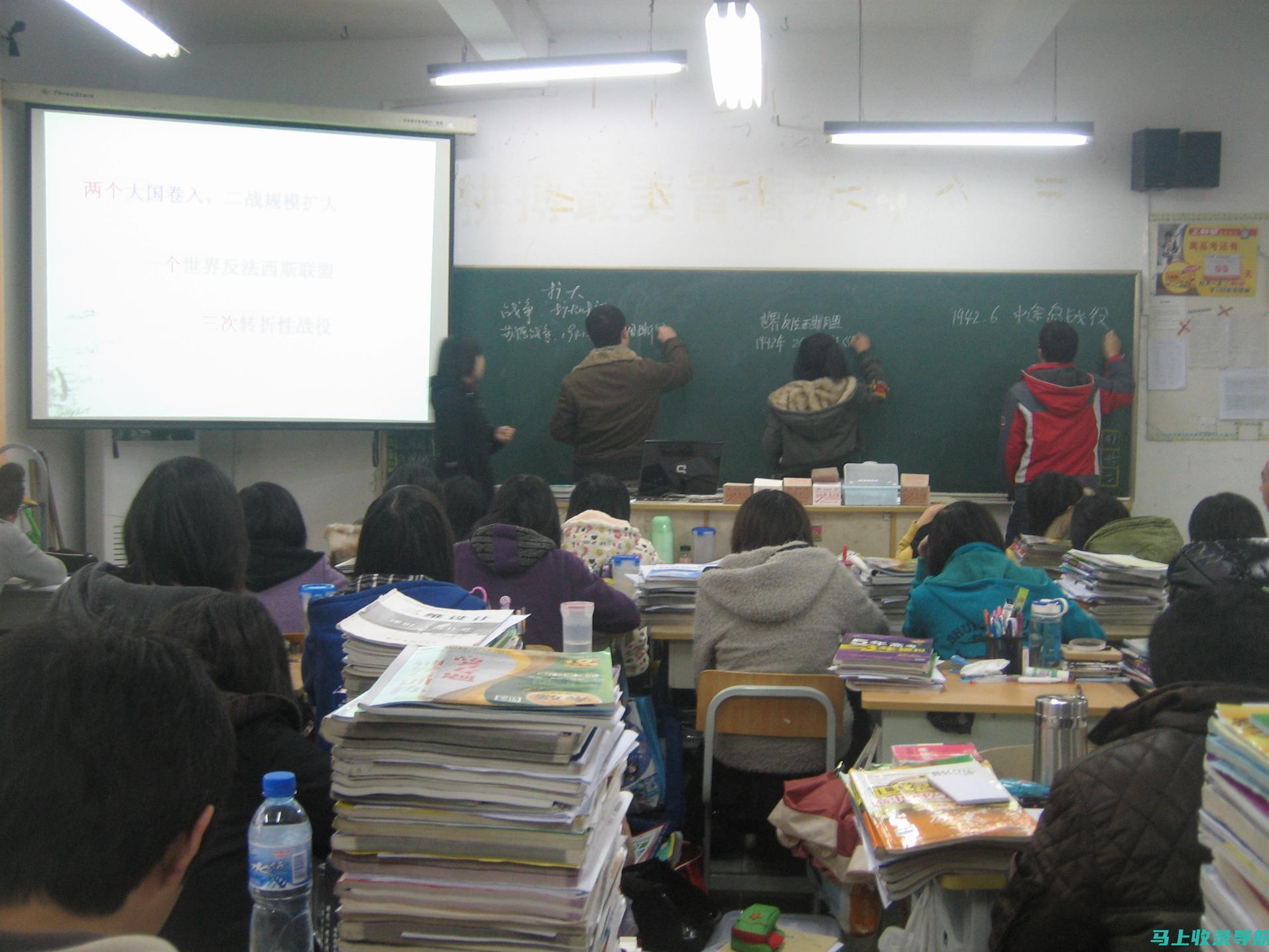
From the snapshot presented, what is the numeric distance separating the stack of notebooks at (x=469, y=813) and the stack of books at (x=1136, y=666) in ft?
6.84

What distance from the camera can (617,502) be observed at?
4.39 meters

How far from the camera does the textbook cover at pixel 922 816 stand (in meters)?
1.64

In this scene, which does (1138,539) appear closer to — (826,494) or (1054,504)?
(1054,504)

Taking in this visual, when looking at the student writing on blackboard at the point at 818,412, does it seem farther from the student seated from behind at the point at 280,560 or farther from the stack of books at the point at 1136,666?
the student seated from behind at the point at 280,560

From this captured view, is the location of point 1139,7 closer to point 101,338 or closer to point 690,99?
point 690,99

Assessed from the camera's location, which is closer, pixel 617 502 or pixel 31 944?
pixel 31 944

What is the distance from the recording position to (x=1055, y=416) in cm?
603

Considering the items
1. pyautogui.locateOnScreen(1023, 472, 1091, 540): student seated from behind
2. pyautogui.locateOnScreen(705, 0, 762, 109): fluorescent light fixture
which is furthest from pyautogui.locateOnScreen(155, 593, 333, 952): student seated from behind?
pyautogui.locateOnScreen(1023, 472, 1091, 540): student seated from behind

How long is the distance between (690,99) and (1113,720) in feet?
18.2

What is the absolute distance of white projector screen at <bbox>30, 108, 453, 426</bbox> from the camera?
18.5ft

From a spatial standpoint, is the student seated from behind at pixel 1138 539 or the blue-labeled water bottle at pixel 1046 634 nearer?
the blue-labeled water bottle at pixel 1046 634

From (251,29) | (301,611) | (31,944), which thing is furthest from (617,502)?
(251,29)

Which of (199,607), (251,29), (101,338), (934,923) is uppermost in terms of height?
(251,29)

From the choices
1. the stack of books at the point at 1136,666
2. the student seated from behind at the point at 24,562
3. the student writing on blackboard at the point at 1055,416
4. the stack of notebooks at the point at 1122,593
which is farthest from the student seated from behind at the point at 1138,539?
the student seated from behind at the point at 24,562
